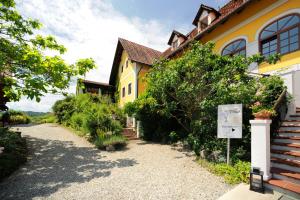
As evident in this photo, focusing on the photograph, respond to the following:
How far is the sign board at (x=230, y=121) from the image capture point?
604 cm

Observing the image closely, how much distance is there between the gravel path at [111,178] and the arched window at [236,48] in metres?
6.14

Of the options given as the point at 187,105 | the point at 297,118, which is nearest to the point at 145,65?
the point at 187,105

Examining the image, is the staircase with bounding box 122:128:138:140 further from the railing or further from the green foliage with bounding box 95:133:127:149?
the railing

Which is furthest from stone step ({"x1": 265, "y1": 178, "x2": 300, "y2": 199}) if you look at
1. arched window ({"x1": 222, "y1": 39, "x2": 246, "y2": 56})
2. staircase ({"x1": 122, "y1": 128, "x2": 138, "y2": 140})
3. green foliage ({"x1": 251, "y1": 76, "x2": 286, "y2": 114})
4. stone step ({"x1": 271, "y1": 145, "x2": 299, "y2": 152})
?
staircase ({"x1": 122, "y1": 128, "x2": 138, "y2": 140})

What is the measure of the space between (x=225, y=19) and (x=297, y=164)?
27.0 ft

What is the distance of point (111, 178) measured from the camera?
5.80 meters

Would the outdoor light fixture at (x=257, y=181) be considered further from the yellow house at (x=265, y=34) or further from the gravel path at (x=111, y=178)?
the yellow house at (x=265, y=34)

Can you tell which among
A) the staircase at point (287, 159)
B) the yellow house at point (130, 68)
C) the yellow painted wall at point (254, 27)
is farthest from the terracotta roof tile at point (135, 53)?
the staircase at point (287, 159)

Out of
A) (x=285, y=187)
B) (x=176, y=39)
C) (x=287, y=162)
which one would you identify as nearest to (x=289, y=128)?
(x=287, y=162)

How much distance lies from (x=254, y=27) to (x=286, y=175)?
755 cm

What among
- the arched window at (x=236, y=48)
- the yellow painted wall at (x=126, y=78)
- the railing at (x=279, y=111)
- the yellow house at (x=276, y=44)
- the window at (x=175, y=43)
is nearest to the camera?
the yellow house at (x=276, y=44)

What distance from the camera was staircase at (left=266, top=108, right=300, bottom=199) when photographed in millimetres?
4496

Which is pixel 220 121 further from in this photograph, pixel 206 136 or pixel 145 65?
pixel 145 65

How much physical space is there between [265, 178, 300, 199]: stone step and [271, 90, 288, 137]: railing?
209 cm
